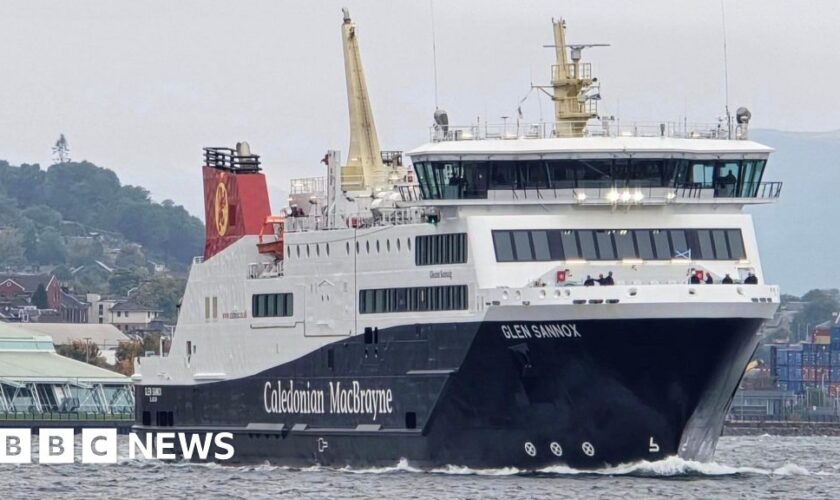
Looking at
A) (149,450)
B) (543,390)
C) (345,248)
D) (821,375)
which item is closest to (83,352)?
(821,375)

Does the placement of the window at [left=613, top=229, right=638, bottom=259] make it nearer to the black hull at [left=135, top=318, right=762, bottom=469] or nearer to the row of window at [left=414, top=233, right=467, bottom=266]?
the black hull at [left=135, top=318, right=762, bottom=469]

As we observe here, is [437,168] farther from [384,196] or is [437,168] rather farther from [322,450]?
[322,450]

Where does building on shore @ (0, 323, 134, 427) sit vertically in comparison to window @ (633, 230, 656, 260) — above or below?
above

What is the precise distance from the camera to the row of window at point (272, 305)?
68875mm

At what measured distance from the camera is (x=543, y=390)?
59906 mm

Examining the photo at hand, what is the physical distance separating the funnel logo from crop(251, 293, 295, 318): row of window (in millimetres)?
3973

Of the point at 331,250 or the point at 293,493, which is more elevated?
the point at 331,250

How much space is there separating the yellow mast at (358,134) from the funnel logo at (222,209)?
411 cm

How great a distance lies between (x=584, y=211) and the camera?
200 feet

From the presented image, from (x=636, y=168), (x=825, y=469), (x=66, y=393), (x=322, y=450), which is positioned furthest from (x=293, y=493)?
(x=66, y=393)

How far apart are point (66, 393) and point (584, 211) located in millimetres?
73502

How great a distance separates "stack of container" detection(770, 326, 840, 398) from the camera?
186500mm

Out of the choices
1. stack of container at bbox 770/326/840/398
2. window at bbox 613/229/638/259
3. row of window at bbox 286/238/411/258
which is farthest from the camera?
stack of container at bbox 770/326/840/398

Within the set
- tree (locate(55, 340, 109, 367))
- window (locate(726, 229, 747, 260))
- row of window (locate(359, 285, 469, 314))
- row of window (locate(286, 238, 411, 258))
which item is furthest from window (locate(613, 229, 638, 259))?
tree (locate(55, 340, 109, 367))
